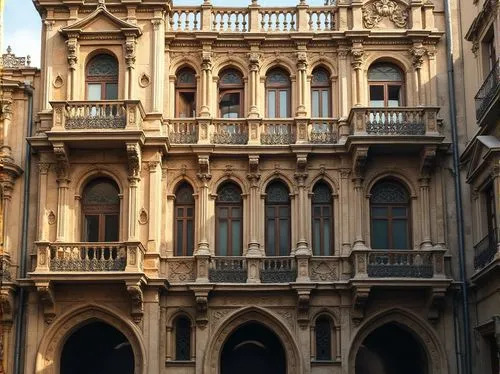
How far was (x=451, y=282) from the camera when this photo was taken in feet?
95.3

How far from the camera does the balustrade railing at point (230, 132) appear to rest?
102ft

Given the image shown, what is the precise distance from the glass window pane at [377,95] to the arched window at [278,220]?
441 cm

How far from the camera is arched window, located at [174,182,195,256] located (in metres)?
30.7

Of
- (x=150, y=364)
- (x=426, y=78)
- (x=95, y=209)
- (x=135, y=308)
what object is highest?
(x=426, y=78)

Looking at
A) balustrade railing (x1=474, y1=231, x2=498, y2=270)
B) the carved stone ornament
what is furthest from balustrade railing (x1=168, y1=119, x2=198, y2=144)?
balustrade railing (x1=474, y1=231, x2=498, y2=270)

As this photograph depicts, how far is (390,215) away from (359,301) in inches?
136

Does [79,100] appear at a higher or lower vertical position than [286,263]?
higher

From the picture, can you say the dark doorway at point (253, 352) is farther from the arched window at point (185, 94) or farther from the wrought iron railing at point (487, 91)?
the wrought iron railing at point (487, 91)

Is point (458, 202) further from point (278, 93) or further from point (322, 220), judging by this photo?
point (278, 93)

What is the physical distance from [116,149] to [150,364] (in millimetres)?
7206

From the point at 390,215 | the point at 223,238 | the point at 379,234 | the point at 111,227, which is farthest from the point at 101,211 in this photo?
the point at 390,215

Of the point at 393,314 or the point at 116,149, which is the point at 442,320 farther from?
the point at 116,149

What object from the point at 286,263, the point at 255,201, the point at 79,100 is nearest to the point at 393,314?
the point at 286,263

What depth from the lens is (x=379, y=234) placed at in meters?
30.8
